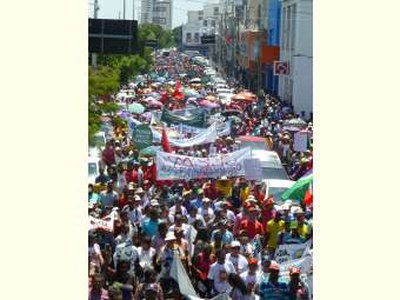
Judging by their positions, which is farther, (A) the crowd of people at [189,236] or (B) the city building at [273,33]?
(B) the city building at [273,33]

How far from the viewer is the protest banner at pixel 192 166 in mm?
14773

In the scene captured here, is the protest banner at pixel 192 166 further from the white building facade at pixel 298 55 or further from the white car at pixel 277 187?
the white building facade at pixel 298 55

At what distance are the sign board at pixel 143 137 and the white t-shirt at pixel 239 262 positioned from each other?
8.02 meters

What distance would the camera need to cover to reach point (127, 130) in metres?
22.5

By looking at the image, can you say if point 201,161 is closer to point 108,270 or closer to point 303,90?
point 108,270

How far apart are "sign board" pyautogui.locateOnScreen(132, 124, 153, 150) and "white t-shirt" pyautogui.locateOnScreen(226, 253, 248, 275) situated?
802cm

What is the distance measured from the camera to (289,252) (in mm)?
11984

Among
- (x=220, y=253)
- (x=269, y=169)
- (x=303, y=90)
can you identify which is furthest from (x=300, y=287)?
(x=303, y=90)

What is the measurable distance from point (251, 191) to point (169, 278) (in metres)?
4.20

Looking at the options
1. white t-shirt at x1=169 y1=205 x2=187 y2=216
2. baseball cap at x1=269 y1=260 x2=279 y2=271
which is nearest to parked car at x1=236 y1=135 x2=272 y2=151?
white t-shirt at x1=169 y1=205 x2=187 y2=216

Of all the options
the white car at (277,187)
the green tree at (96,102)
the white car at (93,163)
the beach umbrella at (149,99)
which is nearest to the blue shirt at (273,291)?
the white car at (277,187)

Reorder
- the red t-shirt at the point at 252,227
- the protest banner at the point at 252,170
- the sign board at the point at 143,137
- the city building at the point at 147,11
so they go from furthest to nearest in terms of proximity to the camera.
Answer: the city building at the point at 147,11 < the sign board at the point at 143,137 < the protest banner at the point at 252,170 < the red t-shirt at the point at 252,227

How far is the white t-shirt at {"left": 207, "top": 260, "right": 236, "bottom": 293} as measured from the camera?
35.8 feet

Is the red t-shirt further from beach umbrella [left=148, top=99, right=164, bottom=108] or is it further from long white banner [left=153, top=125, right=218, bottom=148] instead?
beach umbrella [left=148, top=99, right=164, bottom=108]
